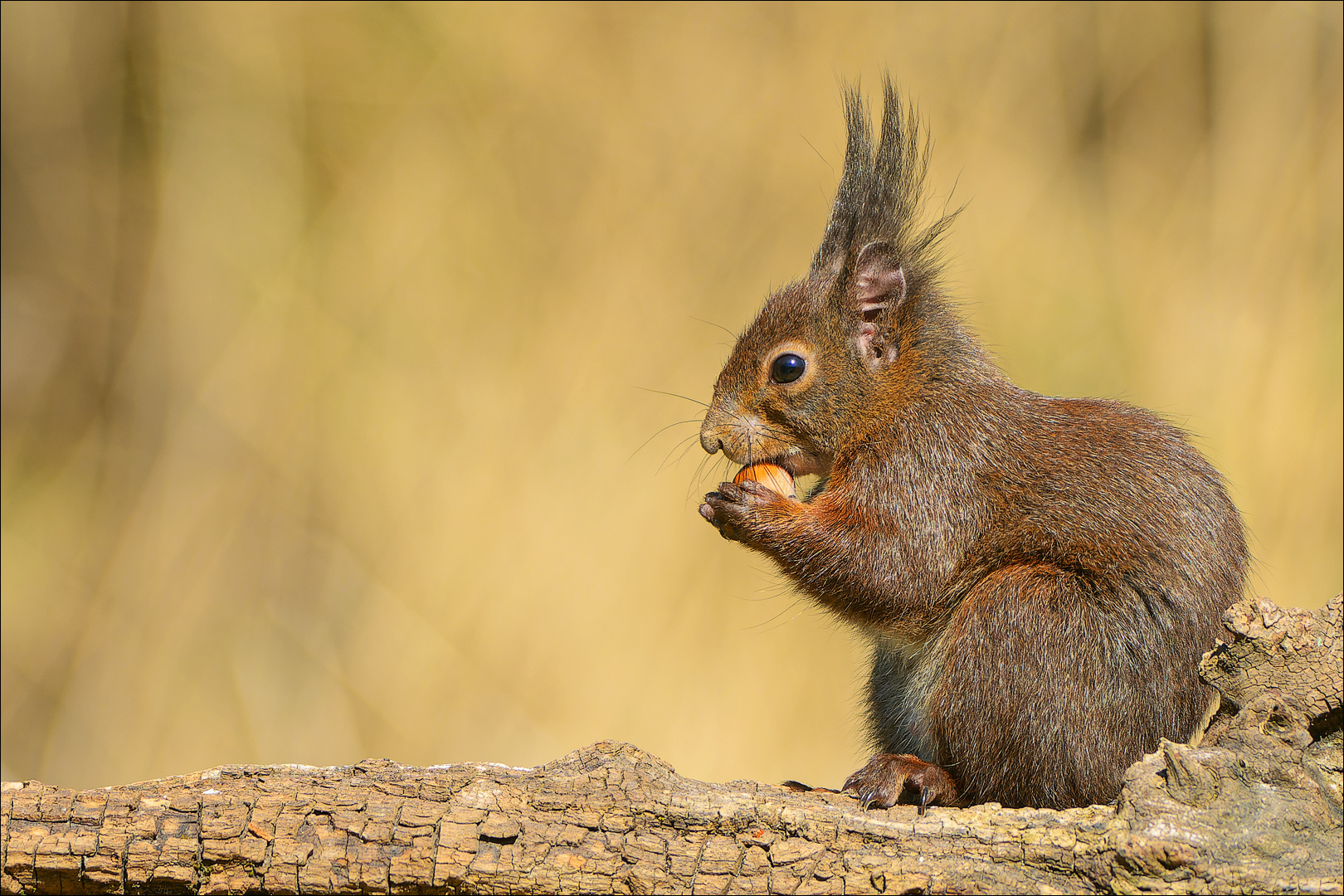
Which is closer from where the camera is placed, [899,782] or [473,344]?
[899,782]

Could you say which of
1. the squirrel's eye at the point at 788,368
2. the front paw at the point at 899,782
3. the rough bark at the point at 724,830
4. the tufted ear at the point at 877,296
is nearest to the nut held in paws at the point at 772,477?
the squirrel's eye at the point at 788,368

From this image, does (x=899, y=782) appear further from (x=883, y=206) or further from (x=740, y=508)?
(x=883, y=206)

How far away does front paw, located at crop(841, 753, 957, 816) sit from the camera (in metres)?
2.32

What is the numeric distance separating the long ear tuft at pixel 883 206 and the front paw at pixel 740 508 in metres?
0.78

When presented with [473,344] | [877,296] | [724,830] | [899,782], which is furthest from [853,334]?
[473,344]

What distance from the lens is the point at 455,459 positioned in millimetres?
5586

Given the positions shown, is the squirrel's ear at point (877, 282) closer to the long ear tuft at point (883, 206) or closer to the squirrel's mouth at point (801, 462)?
the long ear tuft at point (883, 206)

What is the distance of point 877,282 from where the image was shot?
321 centimetres

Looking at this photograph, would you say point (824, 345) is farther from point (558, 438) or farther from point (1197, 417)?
point (1197, 417)

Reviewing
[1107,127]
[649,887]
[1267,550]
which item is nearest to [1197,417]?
[1267,550]

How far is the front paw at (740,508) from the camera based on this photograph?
292 centimetres

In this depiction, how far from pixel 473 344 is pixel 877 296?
10.0ft

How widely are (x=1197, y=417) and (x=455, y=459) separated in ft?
14.8

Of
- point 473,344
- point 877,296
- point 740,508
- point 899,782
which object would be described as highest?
point 473,344
